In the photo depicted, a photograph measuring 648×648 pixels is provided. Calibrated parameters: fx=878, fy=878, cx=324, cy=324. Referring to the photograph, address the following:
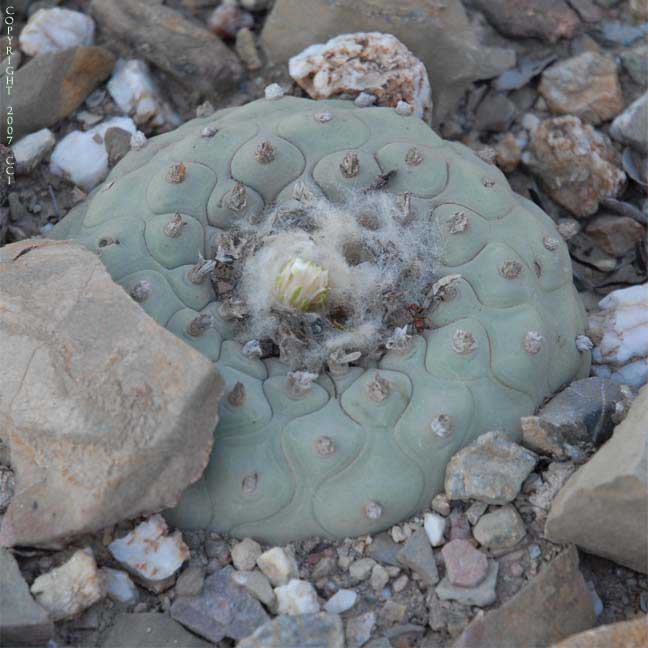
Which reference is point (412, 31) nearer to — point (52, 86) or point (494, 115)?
point (494, 115)

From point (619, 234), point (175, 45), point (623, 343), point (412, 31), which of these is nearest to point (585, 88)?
point (619, 234)

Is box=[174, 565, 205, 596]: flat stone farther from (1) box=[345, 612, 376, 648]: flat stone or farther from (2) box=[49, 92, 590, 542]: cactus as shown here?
(1) box=[345, 612, 376, 648]: flat stone

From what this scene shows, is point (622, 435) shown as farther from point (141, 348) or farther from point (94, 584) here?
point (94, 584)

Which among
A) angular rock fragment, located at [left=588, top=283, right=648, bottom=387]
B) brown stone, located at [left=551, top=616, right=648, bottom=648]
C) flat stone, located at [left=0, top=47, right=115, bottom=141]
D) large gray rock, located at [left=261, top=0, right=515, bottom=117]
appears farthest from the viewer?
large gray rock, located at [left=261, top=0, right=515, bottom=117]

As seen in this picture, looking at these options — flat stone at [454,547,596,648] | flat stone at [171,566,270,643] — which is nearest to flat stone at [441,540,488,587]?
flat stone at [454,547,596,648]

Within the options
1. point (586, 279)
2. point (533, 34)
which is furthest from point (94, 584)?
point (533, 34)

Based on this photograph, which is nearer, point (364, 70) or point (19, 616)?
point (19, 616)
